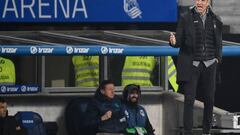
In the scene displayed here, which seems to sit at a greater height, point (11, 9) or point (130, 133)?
point (11, 9)

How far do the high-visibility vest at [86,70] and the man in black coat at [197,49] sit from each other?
362 centimetres

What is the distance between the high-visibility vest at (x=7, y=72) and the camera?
12.4 meters

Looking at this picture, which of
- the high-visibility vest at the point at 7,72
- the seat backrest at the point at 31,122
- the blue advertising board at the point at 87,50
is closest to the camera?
the blue advertising board at the point at 87,50

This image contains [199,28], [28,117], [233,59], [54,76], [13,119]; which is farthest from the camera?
[233,59]

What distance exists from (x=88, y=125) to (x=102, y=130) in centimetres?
24

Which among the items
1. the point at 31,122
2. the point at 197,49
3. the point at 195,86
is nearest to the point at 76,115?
the point at 31,122

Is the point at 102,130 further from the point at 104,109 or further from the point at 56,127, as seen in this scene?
the point at 56,127

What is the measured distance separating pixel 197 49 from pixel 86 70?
151 inches

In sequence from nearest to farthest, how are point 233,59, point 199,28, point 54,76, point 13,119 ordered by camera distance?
point 199,28 → point 13,119 → point 54,76 → point 233,59

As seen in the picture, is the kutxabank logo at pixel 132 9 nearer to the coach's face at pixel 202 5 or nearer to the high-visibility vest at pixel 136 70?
the high-visibility vest at pixel 136 70

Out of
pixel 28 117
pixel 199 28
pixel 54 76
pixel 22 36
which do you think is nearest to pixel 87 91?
pixel 54 76

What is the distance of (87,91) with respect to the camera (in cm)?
1292

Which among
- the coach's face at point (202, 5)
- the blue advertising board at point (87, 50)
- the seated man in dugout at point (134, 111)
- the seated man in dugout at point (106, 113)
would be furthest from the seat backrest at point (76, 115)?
the coach's face at point (202, 5)

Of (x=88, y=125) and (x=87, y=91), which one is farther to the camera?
(x=87, y=91)
